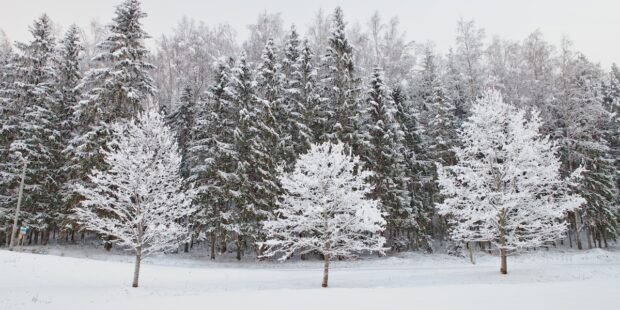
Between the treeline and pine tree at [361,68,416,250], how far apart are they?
0.12 meters

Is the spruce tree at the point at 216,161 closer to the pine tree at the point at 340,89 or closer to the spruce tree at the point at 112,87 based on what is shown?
the spruce tree at the point at 112,87

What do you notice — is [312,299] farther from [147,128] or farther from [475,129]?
[475,129]

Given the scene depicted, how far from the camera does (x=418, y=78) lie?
43000 mm

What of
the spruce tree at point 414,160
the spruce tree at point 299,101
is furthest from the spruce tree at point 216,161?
the spruce tree at point 414,160

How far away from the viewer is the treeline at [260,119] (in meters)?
28.7

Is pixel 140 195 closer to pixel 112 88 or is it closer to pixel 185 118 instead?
pixel 112 88

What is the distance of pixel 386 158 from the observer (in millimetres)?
32562

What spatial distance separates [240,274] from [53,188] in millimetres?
19184

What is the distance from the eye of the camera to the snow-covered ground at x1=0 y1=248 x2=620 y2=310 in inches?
410

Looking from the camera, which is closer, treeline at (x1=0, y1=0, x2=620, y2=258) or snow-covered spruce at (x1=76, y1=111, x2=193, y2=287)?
snow-covered spruce at (x1=76, y1=111, x2=193, y2=287)

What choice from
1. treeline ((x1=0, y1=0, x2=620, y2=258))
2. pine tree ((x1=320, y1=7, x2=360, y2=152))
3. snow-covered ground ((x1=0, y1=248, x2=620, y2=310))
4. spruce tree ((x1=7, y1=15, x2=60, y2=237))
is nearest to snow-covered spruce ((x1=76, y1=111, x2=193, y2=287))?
snow-covered ground ((x1=0, y1=248, x2=620, y2=310))

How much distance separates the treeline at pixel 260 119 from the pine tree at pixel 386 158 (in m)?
0.12

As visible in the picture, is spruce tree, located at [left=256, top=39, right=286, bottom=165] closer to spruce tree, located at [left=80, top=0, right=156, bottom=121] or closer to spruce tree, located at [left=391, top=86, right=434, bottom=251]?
spruce tree, located at [left=80, top=0, right=156, bottom=121]

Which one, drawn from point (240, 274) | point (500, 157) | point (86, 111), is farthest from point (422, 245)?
point (86, 111)
